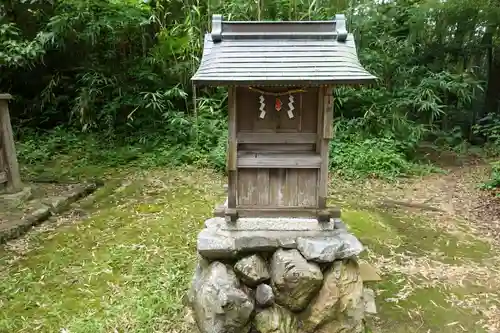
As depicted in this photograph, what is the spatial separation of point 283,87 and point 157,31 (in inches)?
242

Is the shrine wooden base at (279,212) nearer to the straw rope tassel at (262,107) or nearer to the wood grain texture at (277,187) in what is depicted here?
the wood grain texture at (277,187)

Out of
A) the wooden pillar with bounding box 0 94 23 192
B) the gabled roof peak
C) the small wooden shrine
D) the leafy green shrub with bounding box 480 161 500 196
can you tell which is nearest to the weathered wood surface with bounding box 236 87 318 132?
the small wooden shrine

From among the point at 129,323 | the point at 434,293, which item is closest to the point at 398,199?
the point at 434,293

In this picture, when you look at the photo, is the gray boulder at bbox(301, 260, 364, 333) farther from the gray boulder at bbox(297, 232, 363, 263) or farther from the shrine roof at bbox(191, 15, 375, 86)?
the shrine roof at bbox(191, 15, 375, 86)

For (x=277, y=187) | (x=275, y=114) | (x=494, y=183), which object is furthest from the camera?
(x=494, y=183)

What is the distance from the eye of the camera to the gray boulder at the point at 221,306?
2.89m

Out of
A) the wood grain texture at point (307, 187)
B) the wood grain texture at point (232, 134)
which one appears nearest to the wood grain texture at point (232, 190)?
the wood grain texture at point (232, 134)

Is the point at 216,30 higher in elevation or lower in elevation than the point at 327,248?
higher

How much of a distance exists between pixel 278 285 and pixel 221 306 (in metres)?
0.47

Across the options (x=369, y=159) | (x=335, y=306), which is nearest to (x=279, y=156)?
(x=335, y=306)

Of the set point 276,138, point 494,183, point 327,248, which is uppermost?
point 276,138

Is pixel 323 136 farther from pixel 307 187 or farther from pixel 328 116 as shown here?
pixel 307 187

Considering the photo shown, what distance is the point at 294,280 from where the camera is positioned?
117 inches

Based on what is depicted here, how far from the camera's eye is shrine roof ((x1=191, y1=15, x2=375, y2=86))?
2809 mm
